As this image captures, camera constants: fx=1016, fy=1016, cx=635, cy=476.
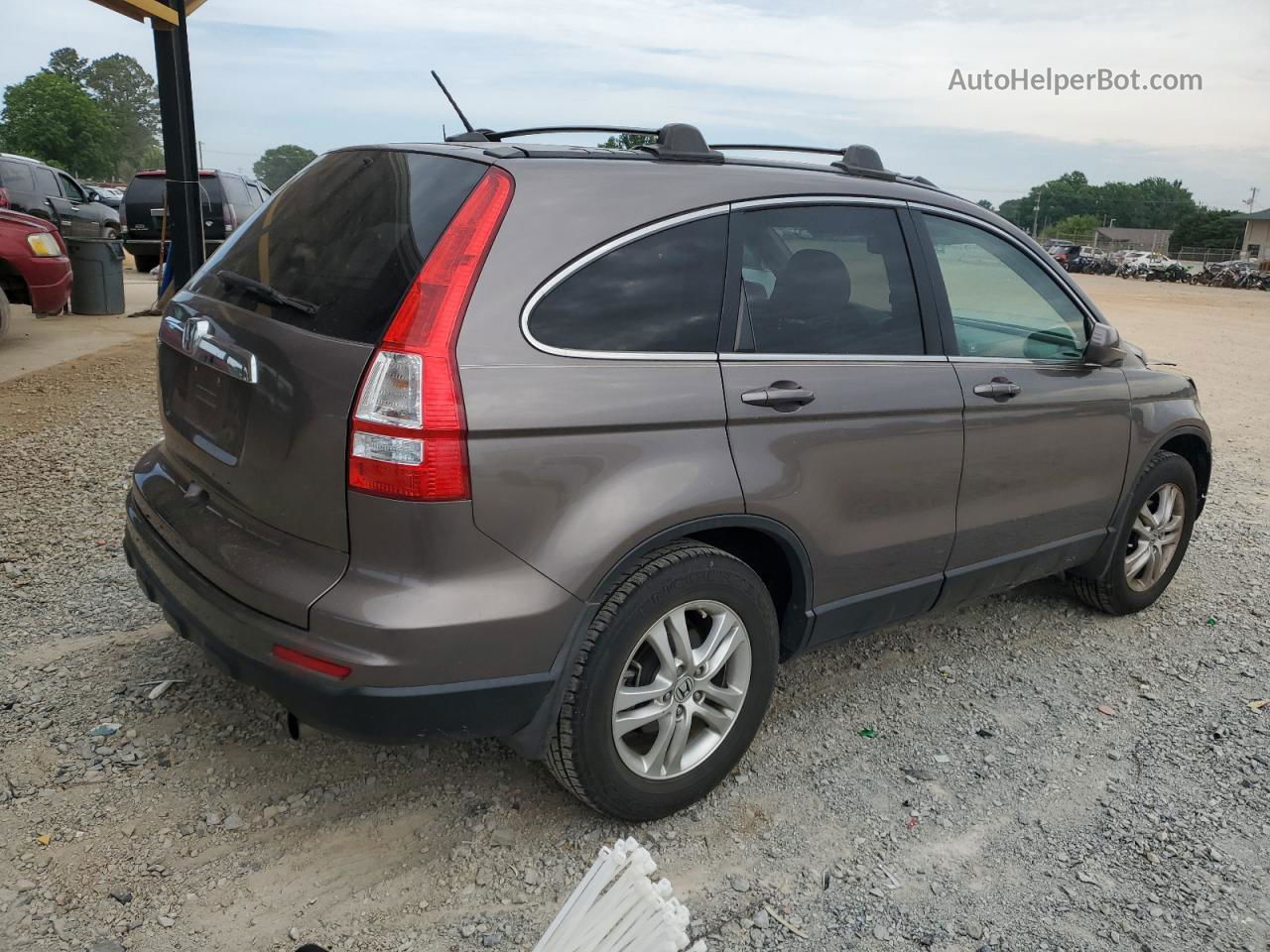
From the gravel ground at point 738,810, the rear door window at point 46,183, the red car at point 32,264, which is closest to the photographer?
the gravel ground at point 738,810

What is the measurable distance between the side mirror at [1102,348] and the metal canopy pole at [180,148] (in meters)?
9.44

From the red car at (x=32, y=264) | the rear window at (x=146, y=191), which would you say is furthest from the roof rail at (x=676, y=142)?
the rear window at (x=146, y=191)

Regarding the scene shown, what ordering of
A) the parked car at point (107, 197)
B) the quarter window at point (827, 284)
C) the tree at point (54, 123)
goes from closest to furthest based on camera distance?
the quarter window at point (827, 284) < the parked car at point (107, 197) < the tree at point (54, 123)

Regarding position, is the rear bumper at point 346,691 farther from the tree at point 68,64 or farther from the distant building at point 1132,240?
the tree at point 68,64

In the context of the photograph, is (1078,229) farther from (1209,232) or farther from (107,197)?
(107,197)

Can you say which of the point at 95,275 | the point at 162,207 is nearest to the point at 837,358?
the point at 95,275

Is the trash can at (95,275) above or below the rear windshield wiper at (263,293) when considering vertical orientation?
below

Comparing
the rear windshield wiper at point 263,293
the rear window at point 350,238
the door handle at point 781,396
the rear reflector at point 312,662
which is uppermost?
the rear window at point 350,238

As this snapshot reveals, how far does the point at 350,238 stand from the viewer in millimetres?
2641

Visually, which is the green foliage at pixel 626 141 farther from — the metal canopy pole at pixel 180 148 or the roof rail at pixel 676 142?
the metal canopy pole at pixel 180 148

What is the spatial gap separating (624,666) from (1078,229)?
411ft

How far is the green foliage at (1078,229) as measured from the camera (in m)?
111

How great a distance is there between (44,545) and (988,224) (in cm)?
426

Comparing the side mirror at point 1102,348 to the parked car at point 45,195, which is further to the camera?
the parked car at point 45,195
